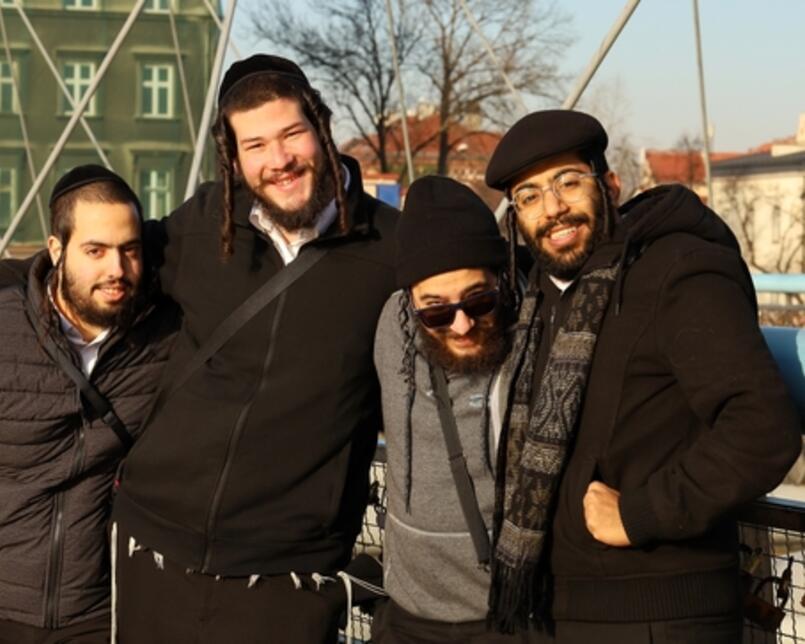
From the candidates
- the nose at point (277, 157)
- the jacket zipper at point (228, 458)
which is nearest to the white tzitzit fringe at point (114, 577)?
the jacket zipper at point (228, 458)

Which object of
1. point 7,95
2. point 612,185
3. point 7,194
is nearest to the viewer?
point 612,185

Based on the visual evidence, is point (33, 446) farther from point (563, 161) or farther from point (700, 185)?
point (700, 185)

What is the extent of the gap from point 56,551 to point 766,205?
→ 39034mm

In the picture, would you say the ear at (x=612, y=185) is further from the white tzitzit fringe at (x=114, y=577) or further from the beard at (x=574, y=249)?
the white tzitzit fringe at (x=114, y=577)

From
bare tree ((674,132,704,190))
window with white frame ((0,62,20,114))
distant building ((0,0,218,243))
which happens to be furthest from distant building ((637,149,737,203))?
window with white frame ((0,62,20,114))

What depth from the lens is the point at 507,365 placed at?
2852 mm

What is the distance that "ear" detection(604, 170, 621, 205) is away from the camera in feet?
8.96

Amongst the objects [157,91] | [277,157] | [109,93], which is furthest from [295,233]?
[157,91]

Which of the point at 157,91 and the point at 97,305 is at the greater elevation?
the point at 157,91

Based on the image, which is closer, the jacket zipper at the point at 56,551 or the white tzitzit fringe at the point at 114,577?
the white tzitzit fringe at the point at 114,577

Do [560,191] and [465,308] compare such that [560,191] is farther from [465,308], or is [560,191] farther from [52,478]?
[52,478]

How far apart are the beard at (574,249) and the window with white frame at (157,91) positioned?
16.0 meters

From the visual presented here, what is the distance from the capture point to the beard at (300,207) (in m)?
3.19

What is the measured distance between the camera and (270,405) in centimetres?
316
